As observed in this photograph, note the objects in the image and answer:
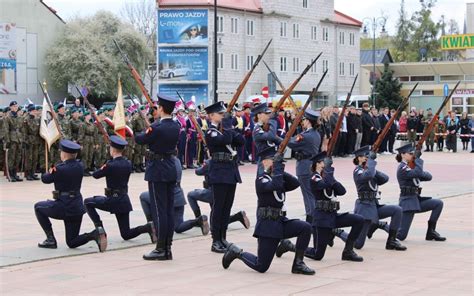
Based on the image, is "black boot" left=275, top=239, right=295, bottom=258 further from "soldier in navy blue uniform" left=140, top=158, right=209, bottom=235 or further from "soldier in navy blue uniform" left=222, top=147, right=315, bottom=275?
"soldier in navy blue uniform" left=140, top=158, right=209, bottom=235

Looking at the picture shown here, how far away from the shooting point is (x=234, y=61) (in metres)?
75.5

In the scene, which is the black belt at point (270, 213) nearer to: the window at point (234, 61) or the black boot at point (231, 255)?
the black boot at point (231, 255)

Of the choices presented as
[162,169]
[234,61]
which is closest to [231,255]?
[162,169]

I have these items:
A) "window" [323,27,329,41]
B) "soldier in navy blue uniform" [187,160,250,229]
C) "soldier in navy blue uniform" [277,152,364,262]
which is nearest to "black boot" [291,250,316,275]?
"soldier in navy blue uniform" [277,152,364,262]

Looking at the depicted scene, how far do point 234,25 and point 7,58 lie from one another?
19.8 metres

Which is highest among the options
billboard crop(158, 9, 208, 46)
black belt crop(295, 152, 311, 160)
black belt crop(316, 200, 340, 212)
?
billboard crop(158, 9, 208, 46)

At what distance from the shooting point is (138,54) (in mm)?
72312

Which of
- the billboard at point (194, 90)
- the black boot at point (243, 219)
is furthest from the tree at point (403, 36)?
the black boot at point (243, 219)

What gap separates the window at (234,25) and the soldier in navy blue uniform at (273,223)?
213 ft

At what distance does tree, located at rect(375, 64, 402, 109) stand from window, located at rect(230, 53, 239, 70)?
1190cm

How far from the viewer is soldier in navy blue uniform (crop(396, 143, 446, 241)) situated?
13.7 m

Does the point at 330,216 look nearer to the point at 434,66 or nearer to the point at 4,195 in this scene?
the point at 4,195

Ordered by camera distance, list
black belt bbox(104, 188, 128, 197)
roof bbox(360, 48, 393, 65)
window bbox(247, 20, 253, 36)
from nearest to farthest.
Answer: black belt bbox(104, 188, 128, 197) < window bbox(247, 20, 253, 36) < roof bbox(360, 48, 393, 65)

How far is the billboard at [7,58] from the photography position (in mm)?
62844
